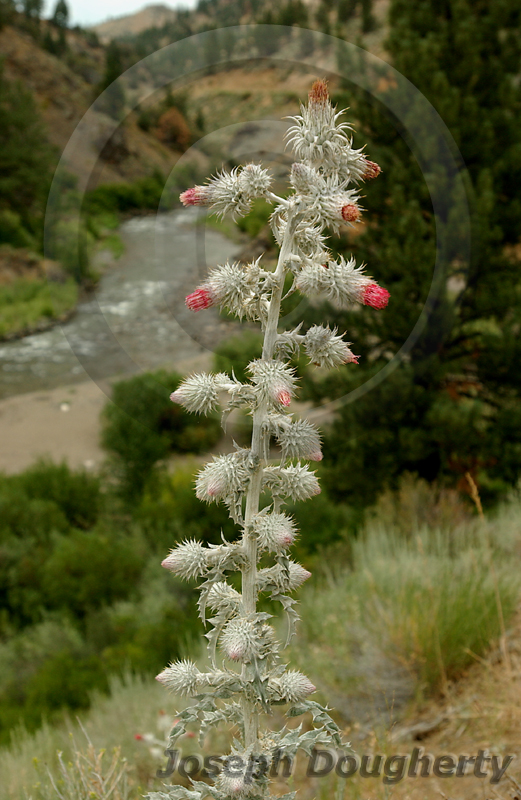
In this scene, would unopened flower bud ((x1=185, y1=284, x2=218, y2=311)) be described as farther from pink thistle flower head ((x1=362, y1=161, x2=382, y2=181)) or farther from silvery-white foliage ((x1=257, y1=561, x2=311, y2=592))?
silvery-white foliage ((x1=257, y1=561, x2=311, y2=592))

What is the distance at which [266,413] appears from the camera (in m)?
1.68

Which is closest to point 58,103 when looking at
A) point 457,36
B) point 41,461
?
point 41,461

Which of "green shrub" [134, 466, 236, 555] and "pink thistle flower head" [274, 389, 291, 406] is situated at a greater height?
"pink thistle flower head" [274, 389, 291, 406]

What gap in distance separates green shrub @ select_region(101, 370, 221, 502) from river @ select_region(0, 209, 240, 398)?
2612 millimetres

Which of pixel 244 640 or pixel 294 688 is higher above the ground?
pixel 244 640

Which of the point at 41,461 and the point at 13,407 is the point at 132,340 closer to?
A: the point at 13,407

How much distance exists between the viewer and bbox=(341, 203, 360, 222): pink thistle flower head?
144cm

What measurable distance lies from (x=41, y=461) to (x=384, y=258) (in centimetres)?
870

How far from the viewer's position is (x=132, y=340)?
2242 centimetres

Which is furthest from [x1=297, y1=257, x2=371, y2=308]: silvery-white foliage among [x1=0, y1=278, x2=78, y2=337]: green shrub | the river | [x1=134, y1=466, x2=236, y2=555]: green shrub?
[x1=0, y1=278, x2=78, y2=337]: green shrub

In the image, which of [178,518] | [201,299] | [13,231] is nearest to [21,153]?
[13,231]

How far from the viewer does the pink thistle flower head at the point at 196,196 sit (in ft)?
5.38

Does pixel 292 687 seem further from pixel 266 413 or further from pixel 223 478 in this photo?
pixel 266 413

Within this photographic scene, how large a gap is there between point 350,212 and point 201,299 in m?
0.42
